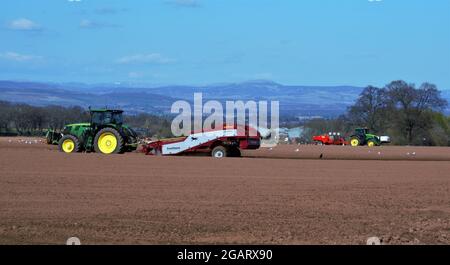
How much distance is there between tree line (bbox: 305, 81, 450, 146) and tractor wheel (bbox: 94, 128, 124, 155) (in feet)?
158

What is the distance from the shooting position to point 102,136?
2917 cm

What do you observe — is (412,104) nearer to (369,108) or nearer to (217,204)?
(369,108)

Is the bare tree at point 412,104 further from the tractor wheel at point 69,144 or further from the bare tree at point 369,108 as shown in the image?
the tractor wheel at point 69,144

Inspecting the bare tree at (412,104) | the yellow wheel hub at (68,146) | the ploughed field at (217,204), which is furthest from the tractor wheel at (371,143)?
the ploughed field at (217,204)

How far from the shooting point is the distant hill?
353 feet

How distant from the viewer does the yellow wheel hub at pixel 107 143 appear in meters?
29.1

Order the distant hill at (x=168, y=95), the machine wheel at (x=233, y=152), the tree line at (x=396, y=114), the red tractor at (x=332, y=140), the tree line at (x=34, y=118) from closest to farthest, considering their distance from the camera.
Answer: the machine wheel at (x=233, y=152), the red tractor at (x=332, y=140), the tree line at (x=34, y=118), the tree line at (x=396, y=114), the distant hill at (x=168, y=95)

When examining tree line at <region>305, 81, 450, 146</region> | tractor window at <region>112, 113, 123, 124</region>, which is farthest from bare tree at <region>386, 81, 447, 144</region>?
tractor window at <region>112, 113, 123, 124</region>

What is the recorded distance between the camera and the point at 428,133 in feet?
238

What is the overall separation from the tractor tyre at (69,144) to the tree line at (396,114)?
48.2 metres

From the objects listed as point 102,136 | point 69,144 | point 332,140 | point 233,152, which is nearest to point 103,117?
point 102,136

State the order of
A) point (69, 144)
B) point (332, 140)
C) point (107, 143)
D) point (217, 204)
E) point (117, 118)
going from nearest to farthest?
point (217, 204), point (107, 143), point (69, 144), point (117, 118), point (332, 140)
